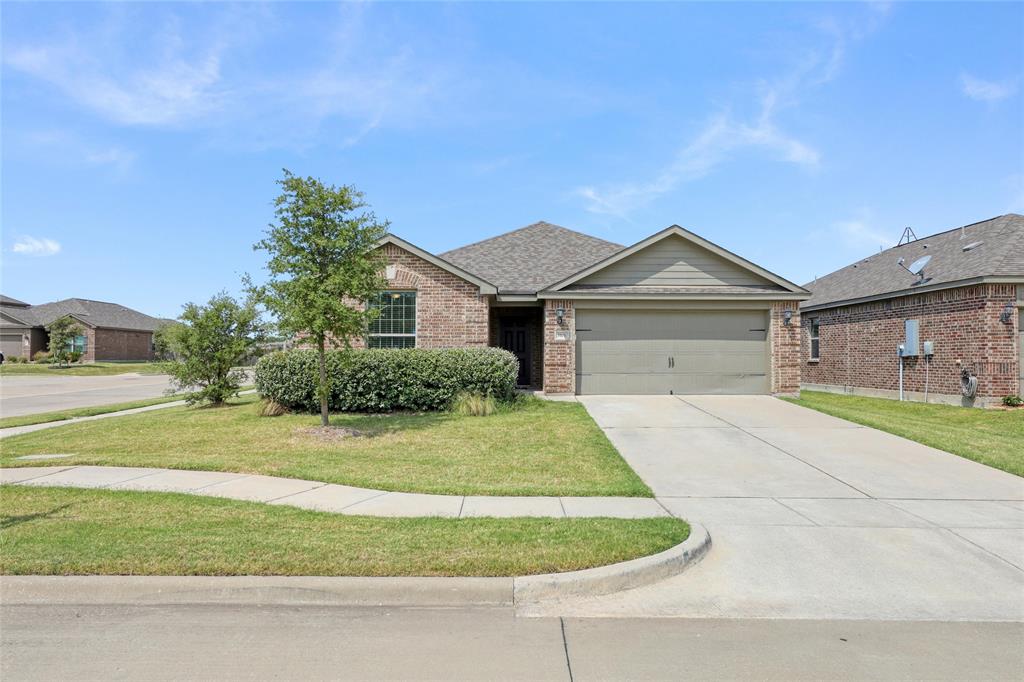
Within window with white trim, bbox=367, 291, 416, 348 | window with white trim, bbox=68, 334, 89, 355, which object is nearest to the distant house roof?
window with white trim, bbox=68, 334, 89, 355

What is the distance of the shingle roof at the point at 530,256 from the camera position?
17484 millimetres

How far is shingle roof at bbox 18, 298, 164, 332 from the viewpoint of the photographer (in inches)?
1845

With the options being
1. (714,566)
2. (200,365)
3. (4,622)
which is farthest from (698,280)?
(4,622)

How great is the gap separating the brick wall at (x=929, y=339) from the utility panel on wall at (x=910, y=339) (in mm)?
148

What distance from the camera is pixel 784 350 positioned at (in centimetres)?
1536

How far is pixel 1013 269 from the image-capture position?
568 inches

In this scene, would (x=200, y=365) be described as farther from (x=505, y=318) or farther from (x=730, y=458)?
(x=730, y=458)

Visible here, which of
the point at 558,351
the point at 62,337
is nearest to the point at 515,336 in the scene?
the point at 558,351

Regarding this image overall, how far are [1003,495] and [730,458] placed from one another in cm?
318

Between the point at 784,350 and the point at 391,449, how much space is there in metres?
11.4

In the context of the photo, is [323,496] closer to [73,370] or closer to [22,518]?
[22,518]

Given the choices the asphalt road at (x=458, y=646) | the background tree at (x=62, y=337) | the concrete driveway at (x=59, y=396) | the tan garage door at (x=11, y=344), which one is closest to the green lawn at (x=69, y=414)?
the concrete driveway at (x=59, y=396)

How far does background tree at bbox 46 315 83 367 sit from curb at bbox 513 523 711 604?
4820cm

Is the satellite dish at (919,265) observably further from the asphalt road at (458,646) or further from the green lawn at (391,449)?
the asphalt road at (458,646)
